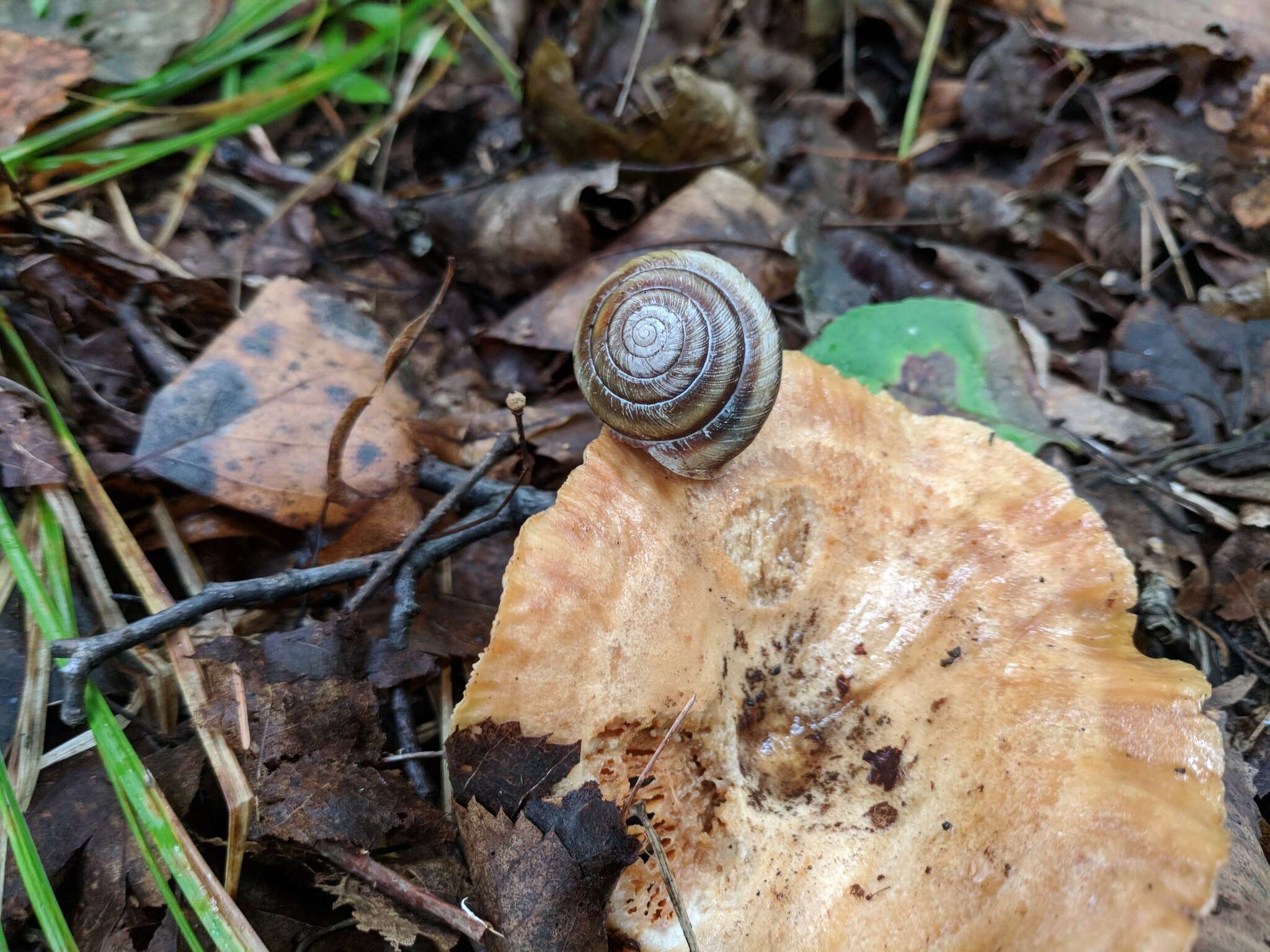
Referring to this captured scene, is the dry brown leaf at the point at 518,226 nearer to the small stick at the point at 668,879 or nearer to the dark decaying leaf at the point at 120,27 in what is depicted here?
the dark decaying leaf at the point at 120,27

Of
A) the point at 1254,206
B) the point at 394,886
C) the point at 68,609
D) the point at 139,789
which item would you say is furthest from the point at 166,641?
the point at 1254,206

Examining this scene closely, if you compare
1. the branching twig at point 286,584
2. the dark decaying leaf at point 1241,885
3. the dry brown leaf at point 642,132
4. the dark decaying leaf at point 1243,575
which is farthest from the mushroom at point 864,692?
the dry brown leaf at point 642,132

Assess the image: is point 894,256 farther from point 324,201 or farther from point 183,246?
point 183,246

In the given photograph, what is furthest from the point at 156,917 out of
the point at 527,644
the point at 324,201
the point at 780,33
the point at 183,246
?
the point at 780,33

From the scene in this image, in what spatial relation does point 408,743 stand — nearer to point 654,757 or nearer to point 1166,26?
point 654,757

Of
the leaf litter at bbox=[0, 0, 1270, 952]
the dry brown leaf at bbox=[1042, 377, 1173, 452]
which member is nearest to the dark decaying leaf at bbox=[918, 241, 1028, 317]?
the leaf litter at bbox=[0, 0, 1270, 952]

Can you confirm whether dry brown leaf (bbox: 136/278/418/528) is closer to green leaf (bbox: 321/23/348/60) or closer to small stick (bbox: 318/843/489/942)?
small stick (bbox: 318/843/489/942)
